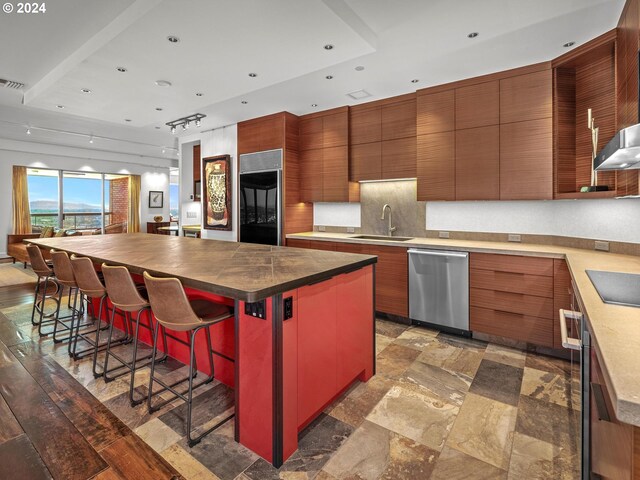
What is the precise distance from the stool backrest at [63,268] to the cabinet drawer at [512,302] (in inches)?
146

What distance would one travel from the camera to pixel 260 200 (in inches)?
203

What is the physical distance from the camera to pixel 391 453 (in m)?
1.77

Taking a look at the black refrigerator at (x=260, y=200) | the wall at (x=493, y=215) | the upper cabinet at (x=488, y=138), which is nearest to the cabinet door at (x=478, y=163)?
the upper cabinet at (x=488, y=138)

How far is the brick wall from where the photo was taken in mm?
10656

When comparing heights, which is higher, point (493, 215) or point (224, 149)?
point (224, 149)

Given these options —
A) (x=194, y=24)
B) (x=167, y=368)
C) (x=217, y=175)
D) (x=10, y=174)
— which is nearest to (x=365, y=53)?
(x=194, y=24)

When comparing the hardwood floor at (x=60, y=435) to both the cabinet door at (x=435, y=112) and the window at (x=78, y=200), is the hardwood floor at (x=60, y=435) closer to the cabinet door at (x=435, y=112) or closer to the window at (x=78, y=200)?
the cabinet door at (x=435, y=112)

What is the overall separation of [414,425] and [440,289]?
174 centimetres

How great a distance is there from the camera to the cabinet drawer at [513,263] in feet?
9.64

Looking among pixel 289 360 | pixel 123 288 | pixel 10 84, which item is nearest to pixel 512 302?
pixel 289 360

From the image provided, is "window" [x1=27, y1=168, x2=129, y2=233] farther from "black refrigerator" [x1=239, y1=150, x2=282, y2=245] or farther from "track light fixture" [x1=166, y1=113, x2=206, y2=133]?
"black refrigerator" [x1=239, y1=150, x2=282, y2=245]

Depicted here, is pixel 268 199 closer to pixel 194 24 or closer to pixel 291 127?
pixel 291 127

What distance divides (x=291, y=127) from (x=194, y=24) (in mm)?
2608

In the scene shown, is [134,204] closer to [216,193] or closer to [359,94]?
[216,193]
